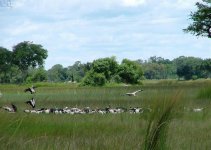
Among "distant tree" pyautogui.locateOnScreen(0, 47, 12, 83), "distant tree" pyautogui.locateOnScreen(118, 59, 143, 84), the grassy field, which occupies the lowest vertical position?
the grassy field

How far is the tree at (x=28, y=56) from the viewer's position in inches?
3339

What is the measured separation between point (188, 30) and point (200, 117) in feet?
101

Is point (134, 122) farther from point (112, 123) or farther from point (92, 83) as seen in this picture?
point (92, 83)

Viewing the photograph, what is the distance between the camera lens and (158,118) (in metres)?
4.40

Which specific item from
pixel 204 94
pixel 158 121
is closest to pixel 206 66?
pixel 204 94

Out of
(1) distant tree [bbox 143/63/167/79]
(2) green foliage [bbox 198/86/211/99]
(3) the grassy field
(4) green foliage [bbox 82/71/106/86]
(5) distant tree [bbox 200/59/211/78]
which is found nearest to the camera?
(3) the grassy field

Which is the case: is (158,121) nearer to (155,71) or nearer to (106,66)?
(106,66)

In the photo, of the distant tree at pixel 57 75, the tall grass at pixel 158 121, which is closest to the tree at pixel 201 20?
the tall grass at pixel 158 121

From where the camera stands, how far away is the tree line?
205ft

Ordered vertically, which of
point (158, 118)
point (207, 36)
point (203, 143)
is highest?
point (207, 36)

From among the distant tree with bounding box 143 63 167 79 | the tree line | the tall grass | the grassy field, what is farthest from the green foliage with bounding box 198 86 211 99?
the distant tree with bounding box 143 63 167 79

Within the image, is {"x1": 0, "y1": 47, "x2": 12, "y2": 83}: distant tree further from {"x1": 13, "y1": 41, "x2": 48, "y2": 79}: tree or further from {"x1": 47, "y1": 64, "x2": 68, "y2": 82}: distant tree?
{"x1": 47, "y1": 64, "x2": 68, "y2": 82}: distant tree

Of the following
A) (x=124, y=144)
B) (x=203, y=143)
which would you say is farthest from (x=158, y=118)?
(x=203, y=143)

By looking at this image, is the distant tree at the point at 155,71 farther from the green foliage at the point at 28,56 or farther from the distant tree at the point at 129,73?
the distant tree at the point at 129,73
